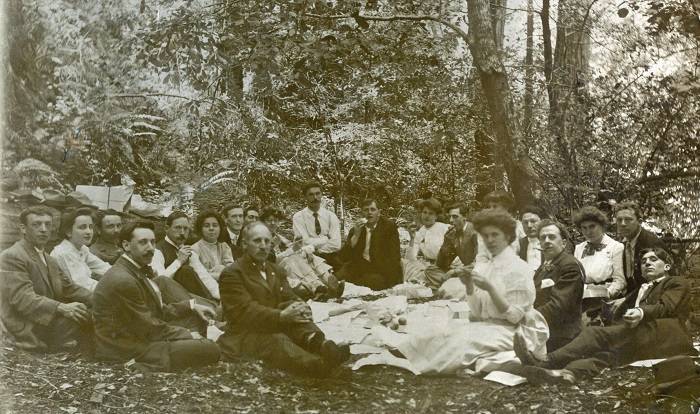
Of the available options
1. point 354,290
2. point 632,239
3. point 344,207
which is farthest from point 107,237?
point 632,239

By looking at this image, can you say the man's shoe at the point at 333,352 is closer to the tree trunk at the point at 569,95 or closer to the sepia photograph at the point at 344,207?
the sepia photograph at the point at 344,207

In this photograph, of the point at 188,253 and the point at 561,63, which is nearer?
the point at 188,253

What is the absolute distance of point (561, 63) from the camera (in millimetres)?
5742

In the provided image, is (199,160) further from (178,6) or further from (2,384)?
(2,384)

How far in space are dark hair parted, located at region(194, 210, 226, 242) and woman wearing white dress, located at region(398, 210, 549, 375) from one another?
62.9 inches

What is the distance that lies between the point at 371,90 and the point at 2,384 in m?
3.53

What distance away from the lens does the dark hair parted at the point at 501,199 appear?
216 inches

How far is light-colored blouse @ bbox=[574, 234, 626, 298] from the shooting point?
557cm

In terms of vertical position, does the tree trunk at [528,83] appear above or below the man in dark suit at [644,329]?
above

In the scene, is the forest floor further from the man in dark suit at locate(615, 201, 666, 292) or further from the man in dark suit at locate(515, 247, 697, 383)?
the man in dark suit at locate(615, 201, 666, 292)

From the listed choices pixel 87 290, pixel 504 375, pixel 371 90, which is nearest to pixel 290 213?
pixel 371 90

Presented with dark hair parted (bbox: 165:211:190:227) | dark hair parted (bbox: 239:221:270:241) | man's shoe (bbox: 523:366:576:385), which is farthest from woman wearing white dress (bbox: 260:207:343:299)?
man's shoe (bbox: 523:366:576:385)

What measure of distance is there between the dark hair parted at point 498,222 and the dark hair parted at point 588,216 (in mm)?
683

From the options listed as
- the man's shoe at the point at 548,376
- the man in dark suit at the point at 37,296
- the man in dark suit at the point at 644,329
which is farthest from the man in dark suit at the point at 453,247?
the man in dark suit at the point at 37,296
